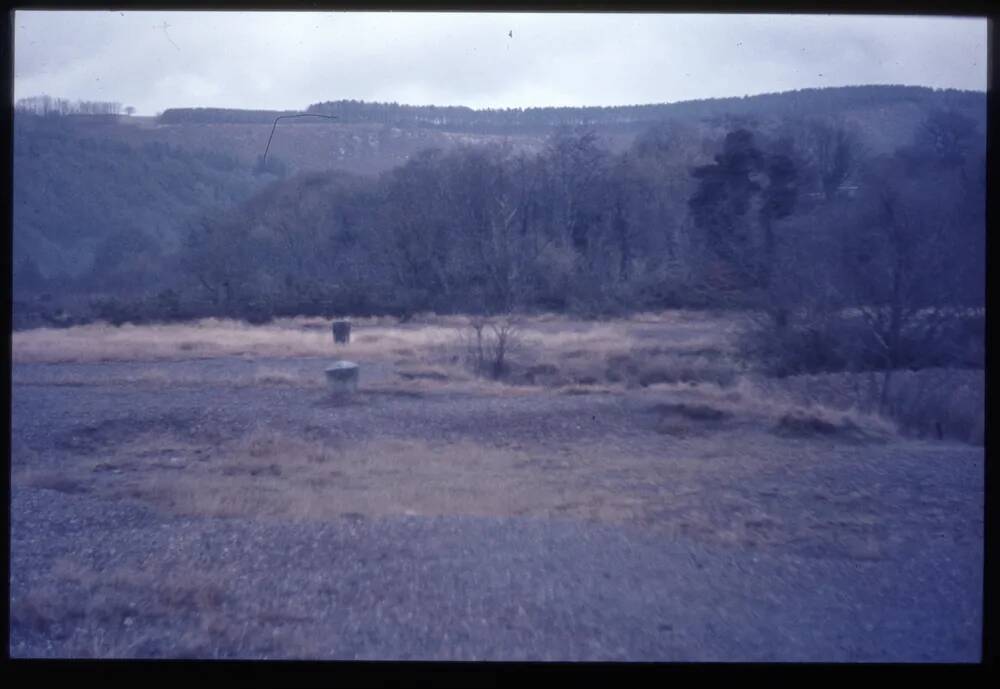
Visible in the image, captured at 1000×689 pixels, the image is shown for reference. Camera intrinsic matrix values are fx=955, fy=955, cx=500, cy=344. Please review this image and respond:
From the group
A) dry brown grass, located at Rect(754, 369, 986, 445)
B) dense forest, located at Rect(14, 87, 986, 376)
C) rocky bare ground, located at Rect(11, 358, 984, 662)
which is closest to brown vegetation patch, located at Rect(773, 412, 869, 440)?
rocky bare ground, located at Rect(11, 358, 984, 662)

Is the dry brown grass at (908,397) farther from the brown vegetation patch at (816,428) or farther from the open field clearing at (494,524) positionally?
the brown vegetation patch at (816,428)

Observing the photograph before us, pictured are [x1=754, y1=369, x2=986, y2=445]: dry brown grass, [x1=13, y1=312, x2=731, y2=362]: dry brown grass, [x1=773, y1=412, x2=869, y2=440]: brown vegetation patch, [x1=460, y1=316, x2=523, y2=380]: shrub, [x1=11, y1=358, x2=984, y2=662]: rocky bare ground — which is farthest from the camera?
[x1=13, y1=312, x2=731, y2=362]: dry brown grass

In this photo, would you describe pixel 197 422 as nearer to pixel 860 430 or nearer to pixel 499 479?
pixel 499 479

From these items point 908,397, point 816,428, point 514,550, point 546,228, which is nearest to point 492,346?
point 816,428

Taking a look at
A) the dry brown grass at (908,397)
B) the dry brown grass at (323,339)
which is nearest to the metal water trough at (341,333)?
the dry brown grass at (323,339)

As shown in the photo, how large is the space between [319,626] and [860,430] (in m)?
9.82

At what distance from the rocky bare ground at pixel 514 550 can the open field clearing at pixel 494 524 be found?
0.10ft

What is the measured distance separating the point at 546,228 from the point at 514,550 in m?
25.1

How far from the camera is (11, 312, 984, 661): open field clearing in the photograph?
5.80 meters

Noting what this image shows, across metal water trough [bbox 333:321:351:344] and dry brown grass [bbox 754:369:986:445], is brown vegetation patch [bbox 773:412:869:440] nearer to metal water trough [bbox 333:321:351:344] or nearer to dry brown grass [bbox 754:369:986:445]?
dry brown grass [bbox 754:369:986:445]

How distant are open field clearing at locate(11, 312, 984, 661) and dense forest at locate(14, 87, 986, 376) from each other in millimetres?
2190

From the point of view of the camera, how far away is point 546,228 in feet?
105

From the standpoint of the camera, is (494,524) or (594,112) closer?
(494,524)

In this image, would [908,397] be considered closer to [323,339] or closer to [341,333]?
[341,333]
